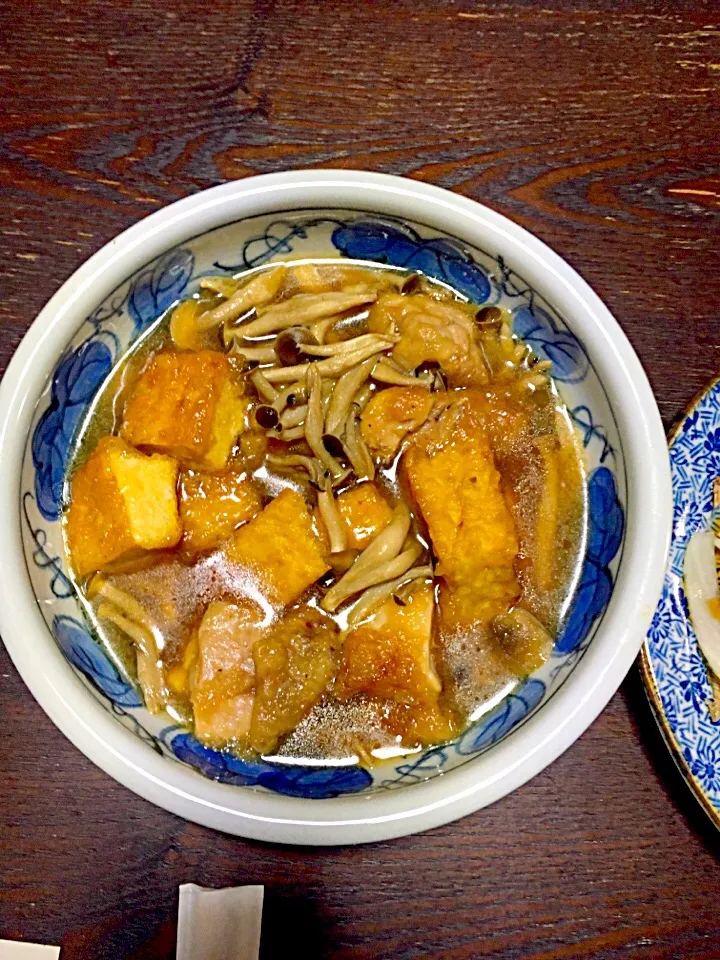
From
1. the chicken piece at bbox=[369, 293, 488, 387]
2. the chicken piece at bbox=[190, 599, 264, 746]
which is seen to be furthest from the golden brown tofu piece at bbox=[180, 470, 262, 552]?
Answer: the chicken piece at bbox=[369, 293, 488, 387]

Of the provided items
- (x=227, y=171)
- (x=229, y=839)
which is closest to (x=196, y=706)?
(x=229, y=839)

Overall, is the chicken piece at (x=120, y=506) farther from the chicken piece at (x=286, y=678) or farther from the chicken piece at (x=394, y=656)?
the chicken piece at (x=394, y=656)

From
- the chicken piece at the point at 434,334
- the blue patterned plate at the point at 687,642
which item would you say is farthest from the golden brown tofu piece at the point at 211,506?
the blue patterned plate at the point at 687,642

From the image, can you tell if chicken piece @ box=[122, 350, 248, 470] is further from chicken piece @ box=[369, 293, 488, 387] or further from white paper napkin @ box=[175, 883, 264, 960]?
white paper napkin @ box=[175, 883, 264, 960]

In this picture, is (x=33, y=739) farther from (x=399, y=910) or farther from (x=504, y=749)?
(x=504, y=749)

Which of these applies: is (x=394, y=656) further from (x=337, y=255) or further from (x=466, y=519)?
(x=337, y=255)
